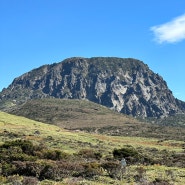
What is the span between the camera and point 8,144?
41031mm

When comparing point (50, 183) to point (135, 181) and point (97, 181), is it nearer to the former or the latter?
point (97, 181)

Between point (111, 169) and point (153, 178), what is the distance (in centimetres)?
276

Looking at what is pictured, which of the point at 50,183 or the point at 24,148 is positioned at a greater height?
the point at 24,148

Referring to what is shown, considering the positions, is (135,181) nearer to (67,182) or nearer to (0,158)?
(67,182)

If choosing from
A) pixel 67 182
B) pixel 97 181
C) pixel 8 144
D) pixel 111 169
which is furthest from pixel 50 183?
pixel 8 144

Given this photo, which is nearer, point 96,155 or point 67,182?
point 67,182

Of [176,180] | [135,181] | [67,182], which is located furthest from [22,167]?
[176,180]

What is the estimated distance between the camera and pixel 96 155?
129ft

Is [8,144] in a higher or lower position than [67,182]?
higher

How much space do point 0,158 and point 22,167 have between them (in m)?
6.23

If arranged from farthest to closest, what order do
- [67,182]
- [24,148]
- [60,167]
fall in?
[24,148], [60,167], [67,182]

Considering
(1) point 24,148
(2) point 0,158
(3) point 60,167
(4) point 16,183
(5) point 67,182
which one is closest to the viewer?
(4) point 16,183

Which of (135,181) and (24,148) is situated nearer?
(135,181)

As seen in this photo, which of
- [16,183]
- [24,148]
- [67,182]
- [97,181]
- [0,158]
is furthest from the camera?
[24,148]
